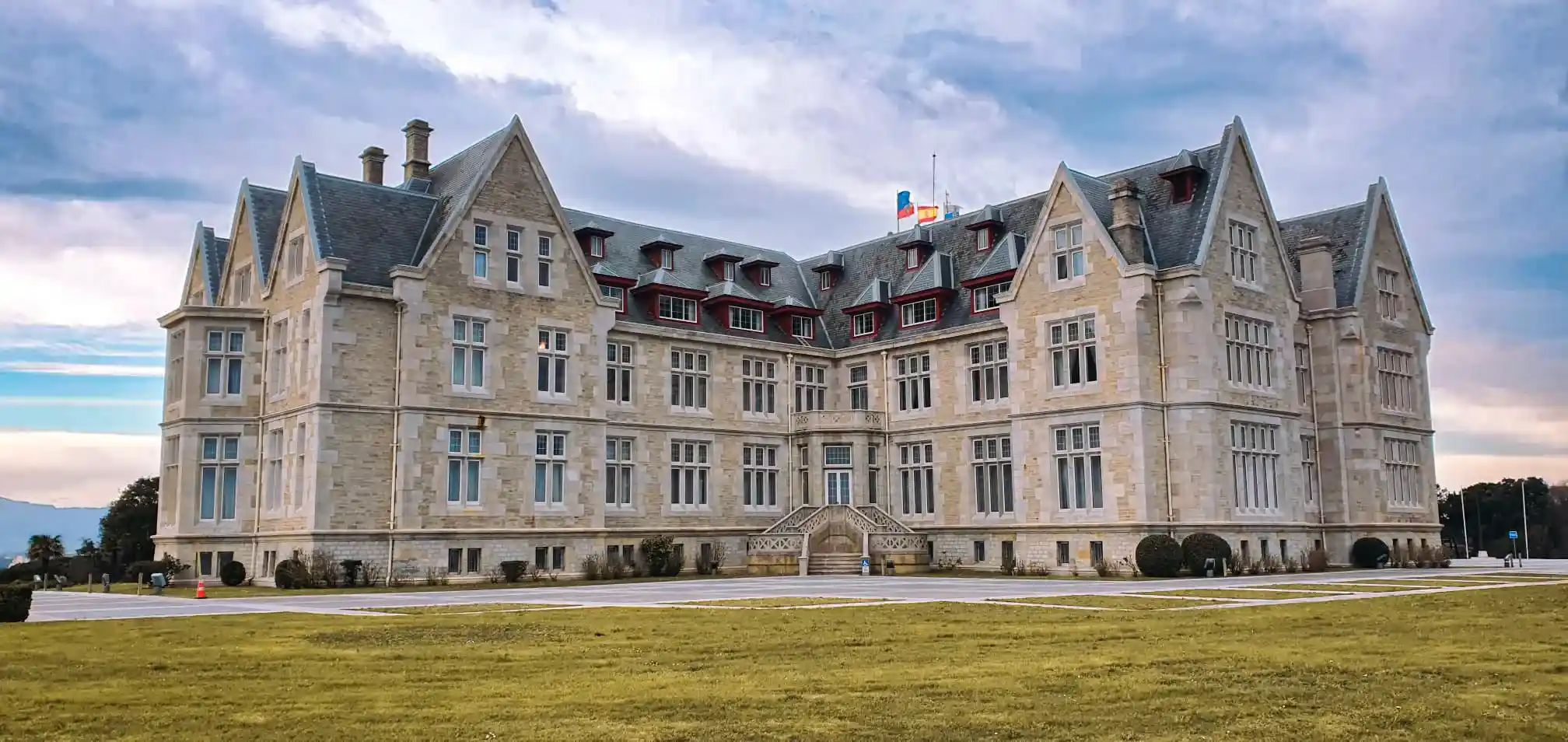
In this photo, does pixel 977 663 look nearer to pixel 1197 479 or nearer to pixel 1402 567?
pixel 1197 479

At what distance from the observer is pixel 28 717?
463 inches

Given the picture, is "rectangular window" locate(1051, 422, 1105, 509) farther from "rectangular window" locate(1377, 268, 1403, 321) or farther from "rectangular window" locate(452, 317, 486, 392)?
"rectangular window" locate(452, 317, 486, 392)

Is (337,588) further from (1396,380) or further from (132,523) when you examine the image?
(1396,380)

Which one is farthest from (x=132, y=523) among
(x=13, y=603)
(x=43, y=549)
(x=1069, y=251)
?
(x=1069, y=251)

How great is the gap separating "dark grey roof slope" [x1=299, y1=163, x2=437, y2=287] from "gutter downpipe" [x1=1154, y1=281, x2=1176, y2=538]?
26.0m

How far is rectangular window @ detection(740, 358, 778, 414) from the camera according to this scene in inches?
2111

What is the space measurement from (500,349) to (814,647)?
29942 millimetres

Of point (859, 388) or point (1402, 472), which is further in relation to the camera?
point (859, 388)

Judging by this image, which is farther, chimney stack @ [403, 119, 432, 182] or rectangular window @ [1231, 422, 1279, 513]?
chimney stack @ [403, 119, 432, 182]

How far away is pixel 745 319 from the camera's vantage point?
54.8m

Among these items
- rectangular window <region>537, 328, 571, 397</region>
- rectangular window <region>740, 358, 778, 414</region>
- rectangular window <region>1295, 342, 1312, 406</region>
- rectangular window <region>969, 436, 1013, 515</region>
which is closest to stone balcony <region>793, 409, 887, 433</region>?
rectangular window <region>740, 358, 778, 414</region>

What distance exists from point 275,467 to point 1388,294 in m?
43.7

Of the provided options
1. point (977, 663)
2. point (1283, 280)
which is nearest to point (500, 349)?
point (1283, 280)

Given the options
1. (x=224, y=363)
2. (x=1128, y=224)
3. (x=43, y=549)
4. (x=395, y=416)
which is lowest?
(x=43, y=549)
